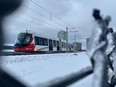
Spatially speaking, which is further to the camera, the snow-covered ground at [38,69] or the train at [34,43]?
the train at [34,43]

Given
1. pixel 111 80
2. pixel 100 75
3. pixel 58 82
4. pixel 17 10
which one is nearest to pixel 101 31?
pixel 100 75

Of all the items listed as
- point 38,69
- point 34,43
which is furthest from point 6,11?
point 34,43

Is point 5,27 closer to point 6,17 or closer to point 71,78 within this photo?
point 6,17

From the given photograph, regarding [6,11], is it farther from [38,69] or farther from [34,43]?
[34,43]

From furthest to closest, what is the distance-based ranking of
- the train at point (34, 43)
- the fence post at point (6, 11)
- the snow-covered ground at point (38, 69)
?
1. the train at point (34, 43)
2. the snow-covered ground at point (38, 69)
3. the fence post at point (6, 11)

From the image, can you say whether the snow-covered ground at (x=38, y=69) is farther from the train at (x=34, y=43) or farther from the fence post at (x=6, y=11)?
the train at (x=34, y=43)

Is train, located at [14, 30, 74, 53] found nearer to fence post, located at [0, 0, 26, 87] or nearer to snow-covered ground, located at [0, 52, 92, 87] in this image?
snow-covered ground, located at [0, 52, 92, 87]

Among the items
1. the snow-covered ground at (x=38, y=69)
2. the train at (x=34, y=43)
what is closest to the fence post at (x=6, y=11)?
the snow-covered ground at (x=38, y=69)

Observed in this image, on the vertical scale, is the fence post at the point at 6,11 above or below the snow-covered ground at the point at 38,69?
above

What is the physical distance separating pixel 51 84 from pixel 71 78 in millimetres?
324

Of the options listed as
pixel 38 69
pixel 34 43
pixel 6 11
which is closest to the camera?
pixel 6 11

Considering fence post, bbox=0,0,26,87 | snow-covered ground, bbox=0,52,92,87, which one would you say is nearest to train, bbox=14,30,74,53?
snow-covered ground, bbox=0,52,92,87

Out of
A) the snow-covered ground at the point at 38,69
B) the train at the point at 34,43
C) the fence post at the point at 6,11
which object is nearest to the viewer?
the fence post at the point at 6,11

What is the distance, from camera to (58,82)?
0.78 metres
